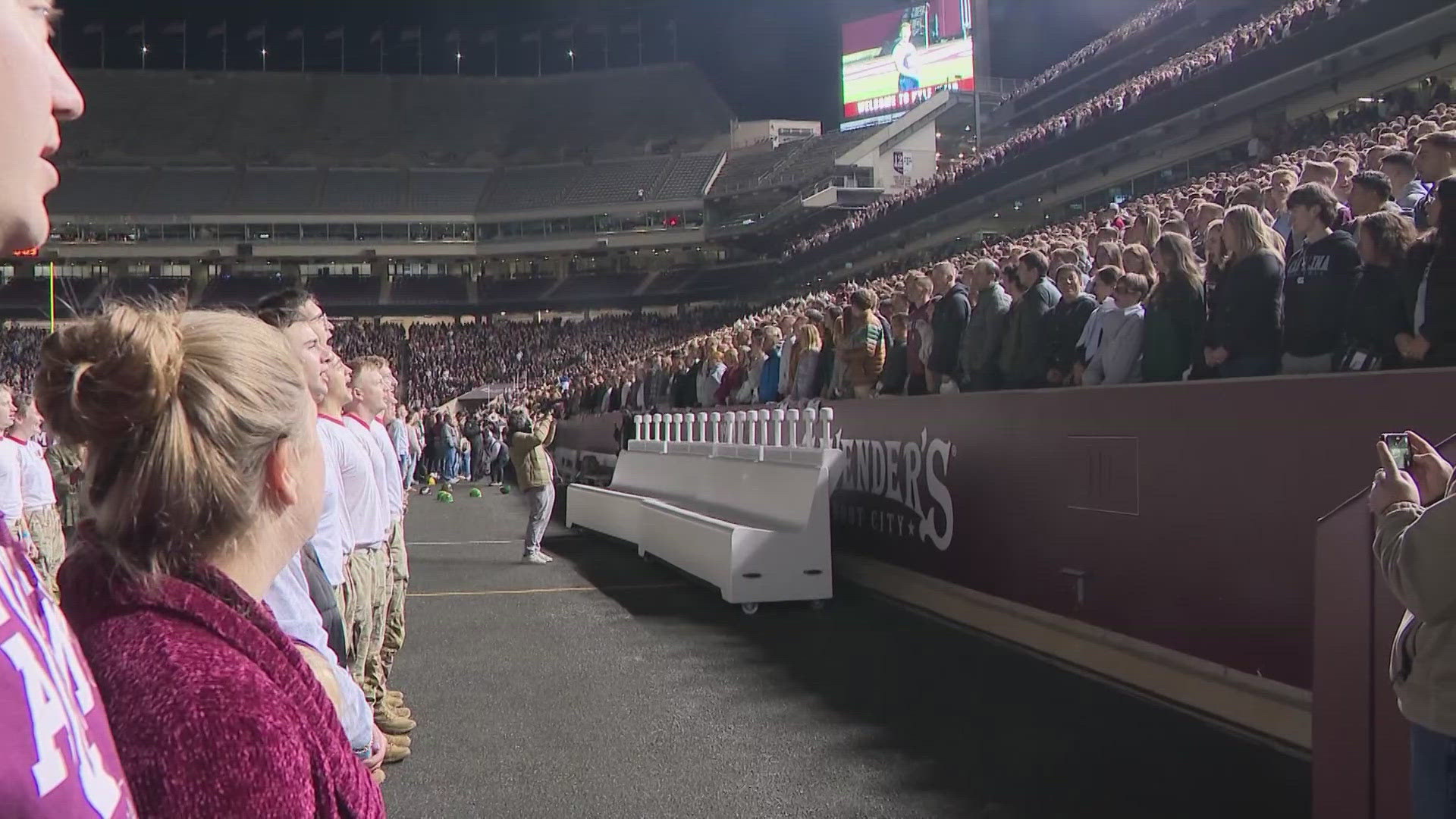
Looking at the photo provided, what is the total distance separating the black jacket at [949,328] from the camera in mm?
8773

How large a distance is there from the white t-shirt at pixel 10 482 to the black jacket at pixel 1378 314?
342 inches

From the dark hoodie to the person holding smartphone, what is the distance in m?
2.87

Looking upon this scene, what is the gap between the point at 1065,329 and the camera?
25.0 feet

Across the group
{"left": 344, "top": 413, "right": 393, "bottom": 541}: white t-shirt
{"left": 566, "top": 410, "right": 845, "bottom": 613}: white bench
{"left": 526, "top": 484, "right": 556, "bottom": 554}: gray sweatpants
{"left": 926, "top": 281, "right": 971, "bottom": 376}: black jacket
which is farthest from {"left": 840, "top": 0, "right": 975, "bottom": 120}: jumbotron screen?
{"left": 344, "top": 413, "right": 393, "bottom": 541}: white t-shirt

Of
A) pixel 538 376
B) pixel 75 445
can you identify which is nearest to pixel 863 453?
pixel 75 445

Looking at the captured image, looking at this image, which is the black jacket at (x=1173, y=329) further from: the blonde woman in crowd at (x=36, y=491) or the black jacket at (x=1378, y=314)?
the blonde woman in crowd at (x=36, y=491)

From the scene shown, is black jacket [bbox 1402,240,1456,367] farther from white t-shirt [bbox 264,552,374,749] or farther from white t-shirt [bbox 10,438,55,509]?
white t-shirt [bbox 10,438,55,509]

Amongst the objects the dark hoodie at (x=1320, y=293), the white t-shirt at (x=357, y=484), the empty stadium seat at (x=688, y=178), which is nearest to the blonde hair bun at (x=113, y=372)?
the white t-shirt at (x=357, y=484)

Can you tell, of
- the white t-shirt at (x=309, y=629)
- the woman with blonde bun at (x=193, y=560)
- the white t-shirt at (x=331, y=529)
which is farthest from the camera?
the white t-shirt at (x=331, y=529)

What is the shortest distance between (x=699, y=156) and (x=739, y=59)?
20.4 feet

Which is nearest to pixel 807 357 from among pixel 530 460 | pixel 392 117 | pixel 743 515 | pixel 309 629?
pixel 743 515

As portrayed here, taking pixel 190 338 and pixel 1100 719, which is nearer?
pixel 190 338

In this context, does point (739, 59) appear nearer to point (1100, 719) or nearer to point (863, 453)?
point (863, 453)

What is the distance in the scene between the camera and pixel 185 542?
1431 mm
